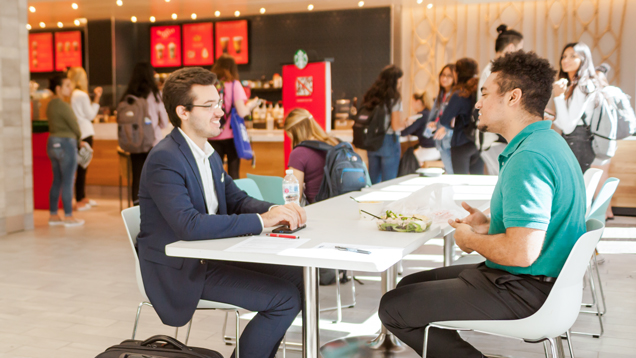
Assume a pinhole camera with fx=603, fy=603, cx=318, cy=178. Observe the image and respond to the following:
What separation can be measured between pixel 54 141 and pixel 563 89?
4.85 metres

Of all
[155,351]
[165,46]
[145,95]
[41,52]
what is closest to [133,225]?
[155,351]

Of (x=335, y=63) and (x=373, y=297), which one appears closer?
(x=373, y=297)

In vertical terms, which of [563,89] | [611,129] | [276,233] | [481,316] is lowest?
[481,316]

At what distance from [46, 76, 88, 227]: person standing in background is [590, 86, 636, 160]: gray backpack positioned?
16.1 feet

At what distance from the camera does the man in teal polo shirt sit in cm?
168

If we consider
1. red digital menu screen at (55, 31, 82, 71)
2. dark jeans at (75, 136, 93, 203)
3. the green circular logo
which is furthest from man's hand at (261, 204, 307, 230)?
red digital menu screen at (55, 31, 82, 71)

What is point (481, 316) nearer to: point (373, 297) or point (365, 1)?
point (373, 297)

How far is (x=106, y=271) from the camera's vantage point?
4.33 m

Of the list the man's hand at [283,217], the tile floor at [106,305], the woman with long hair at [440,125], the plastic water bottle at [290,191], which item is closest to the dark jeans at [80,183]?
the tile floor at [106,305]

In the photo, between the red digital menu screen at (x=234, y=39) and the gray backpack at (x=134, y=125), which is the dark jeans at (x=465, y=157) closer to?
the gray backpack at (x=134, y=125)

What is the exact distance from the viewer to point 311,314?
2.03 m

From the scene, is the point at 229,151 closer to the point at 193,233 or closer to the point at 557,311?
the point at 193,233

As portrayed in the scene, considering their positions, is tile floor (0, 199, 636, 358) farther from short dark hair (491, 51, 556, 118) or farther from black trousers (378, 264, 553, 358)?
short dark hair (491, 51, 556, 118)

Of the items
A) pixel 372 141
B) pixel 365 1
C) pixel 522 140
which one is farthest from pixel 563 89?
pixel 365 1
